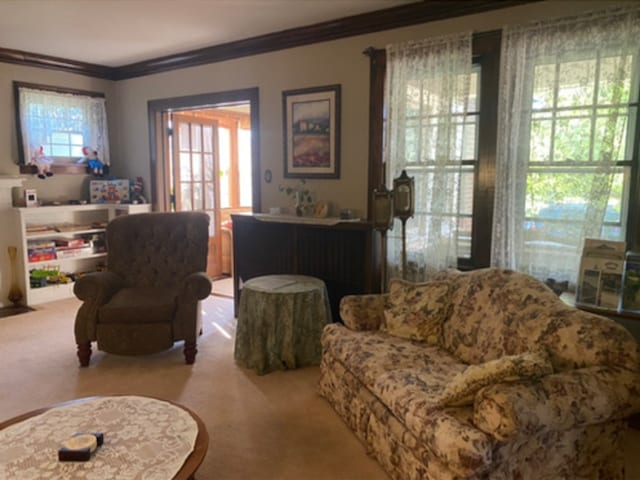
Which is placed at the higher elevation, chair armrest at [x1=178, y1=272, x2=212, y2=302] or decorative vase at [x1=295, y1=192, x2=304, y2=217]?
decorative vase at [x1=295, y1=192, x2=304, y2=217]

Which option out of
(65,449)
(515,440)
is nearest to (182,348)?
(65,449)

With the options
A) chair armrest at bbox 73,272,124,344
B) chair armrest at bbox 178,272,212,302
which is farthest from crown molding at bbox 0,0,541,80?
chair armrest at bbox 73,272,124,344

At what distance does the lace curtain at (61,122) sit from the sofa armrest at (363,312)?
4245 millimetres

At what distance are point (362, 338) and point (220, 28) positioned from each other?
122 inches

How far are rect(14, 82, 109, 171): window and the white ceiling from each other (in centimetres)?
51

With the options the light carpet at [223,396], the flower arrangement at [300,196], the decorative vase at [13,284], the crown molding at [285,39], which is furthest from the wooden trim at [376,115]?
the decorative vase at [13,284]

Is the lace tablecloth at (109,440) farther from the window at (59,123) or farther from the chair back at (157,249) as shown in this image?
the window at (59,123)

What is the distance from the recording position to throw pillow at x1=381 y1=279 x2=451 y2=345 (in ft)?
9.30

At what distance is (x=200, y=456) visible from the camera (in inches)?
69.9

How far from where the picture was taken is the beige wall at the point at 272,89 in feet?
12.0

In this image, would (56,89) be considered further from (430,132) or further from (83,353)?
(430,132)

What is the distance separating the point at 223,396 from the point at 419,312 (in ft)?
4.51

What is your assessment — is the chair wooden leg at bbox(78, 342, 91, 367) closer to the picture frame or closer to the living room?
the living room

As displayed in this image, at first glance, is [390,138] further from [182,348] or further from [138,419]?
[138,419]
